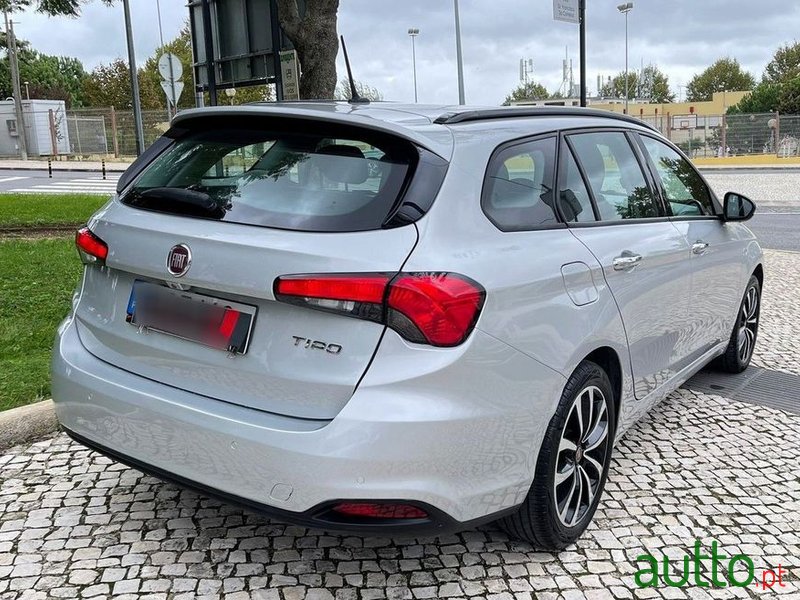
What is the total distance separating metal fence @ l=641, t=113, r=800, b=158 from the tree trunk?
35.7m

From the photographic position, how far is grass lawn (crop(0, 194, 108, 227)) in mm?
12433

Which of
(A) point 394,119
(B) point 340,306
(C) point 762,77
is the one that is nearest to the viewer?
(B) point 340,306

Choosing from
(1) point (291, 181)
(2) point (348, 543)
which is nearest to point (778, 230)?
(2) point (348, 543)

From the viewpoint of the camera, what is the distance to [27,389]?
4574 mm

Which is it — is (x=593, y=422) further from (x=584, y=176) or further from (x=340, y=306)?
(x=340, y=306)

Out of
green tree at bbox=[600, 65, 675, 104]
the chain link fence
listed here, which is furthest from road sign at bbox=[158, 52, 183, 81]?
green tree at bbox=[600, 65, 675, 104]

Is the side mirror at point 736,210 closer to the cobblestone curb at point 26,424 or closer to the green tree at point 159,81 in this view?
the cobblestone curb at point 26,424

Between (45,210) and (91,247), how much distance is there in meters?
12.8

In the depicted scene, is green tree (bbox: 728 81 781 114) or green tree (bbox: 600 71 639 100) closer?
green tree (bbox: 728 81 781 114)

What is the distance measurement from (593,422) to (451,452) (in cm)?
101

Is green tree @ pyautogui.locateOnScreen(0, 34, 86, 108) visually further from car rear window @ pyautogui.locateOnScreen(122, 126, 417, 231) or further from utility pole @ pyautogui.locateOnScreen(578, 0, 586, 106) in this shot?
car rear window @ pyautogui.locateOnScreen(122, 126, 417, 231)

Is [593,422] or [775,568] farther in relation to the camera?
[593,422]

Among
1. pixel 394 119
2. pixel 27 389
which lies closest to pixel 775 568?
pixel 394 119

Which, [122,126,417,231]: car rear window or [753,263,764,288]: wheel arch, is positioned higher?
[122,126,417,231]: car rear window
